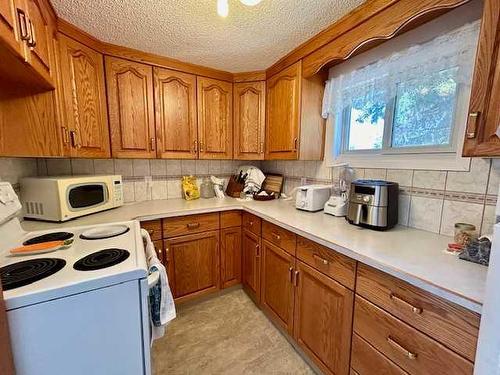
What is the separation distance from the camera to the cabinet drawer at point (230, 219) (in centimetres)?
194

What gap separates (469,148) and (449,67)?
21.5 inches

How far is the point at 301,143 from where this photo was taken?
5.87 feet

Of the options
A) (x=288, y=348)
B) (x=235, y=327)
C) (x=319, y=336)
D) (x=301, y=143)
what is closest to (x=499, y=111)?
(x=301, y=143)

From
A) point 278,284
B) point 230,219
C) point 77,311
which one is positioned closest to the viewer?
point 77,311

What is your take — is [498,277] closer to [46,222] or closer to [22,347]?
[22,347]

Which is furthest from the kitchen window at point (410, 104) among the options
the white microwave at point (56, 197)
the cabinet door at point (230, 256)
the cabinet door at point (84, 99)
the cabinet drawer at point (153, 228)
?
the white microwave at point (56, 197)

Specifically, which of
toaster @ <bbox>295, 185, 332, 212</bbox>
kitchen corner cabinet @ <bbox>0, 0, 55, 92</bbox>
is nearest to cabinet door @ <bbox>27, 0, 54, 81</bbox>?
kitchen corner cabinet @ <bbox>0, 0, 55, 92</bbox>

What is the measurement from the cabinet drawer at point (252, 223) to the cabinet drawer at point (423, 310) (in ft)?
2.92

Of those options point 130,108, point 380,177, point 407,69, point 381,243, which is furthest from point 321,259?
point 130,108

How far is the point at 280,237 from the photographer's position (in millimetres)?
1528

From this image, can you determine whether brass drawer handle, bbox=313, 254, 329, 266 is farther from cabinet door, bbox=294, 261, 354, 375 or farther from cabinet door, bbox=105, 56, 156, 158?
cabinet door, bbox=105, 56, 156, 158

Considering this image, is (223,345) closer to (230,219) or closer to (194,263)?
(194,263)

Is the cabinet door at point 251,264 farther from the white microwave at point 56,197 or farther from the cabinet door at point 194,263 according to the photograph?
the white microwave at point 56,197

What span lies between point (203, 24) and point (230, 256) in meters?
1.77
